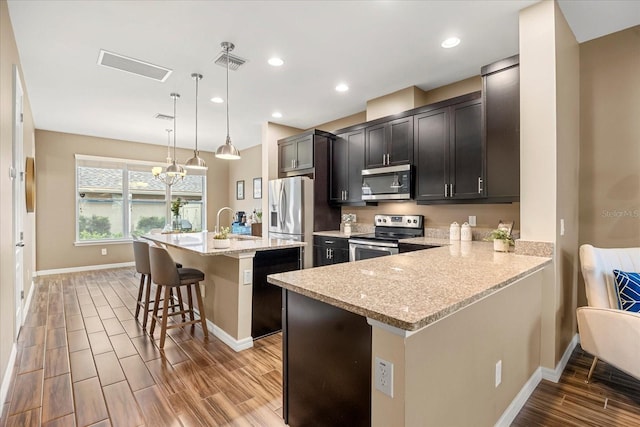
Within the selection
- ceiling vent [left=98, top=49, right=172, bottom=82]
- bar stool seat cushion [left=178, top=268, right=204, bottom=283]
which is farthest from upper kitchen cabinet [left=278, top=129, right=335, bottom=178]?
bar stool seat cushion [left=178, top=268, right=204, bottom=283]

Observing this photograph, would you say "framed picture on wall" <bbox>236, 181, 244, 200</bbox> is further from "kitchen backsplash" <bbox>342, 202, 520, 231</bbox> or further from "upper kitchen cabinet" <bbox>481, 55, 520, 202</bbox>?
"upper kitchen cabinet" <bbox>481, 55, 520, 202</bbox>

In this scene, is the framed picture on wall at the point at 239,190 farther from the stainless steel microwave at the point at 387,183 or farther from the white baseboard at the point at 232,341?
the white baseboard at the point at 232,341

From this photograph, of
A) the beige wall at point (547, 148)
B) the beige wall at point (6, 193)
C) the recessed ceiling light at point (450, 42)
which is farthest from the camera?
the recessed ceiling light at point (450, 42)

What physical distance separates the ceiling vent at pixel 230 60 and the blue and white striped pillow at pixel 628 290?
3633mm

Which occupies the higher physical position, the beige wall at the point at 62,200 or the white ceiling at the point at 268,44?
the white ceiling at the point at 268,44

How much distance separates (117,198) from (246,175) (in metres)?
2.79

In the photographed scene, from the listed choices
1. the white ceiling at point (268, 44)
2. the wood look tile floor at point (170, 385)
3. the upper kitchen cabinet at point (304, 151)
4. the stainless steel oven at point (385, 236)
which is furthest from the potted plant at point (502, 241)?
the upper kitchen cabinet at point (304, 151)

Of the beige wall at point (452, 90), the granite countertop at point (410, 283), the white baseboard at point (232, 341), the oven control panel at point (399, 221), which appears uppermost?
the beige wall at point (452, 90)

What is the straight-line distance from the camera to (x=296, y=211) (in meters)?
4.71

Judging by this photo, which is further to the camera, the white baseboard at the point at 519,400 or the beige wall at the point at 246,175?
the beige wall at the point at 246,175

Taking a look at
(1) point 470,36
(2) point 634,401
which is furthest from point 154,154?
(2) point 634,401

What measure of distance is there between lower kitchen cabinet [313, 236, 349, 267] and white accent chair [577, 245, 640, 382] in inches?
99.3

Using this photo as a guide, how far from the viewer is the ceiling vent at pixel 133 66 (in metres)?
3.11

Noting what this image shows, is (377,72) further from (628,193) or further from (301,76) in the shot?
(628,193)
